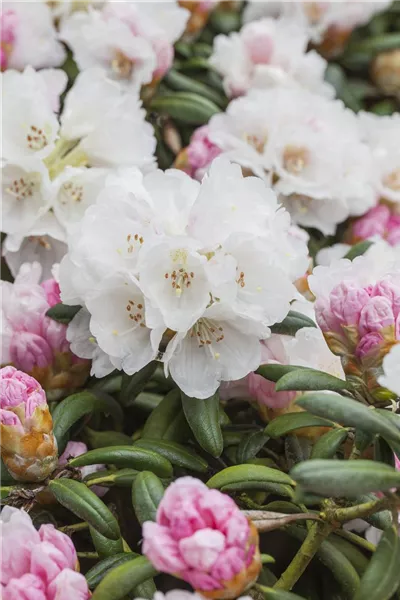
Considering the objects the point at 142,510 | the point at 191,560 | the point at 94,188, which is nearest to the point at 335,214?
the point at 94,188

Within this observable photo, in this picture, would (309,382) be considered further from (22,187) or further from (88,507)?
(22,187)

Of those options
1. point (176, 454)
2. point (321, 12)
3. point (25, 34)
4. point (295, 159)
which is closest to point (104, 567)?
point (176, 454)

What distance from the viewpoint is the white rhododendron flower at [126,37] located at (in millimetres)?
1445

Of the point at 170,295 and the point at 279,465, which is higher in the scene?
the point at 170,295

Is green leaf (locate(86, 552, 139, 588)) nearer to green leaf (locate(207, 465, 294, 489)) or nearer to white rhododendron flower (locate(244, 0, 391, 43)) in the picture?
green leaf (locate(207, 465, 294, 489))

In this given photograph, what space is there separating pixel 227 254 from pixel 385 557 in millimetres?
399

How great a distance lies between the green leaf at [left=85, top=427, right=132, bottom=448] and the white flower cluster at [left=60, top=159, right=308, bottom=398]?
0.12 meters

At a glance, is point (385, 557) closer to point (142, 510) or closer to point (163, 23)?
point (142, 510)

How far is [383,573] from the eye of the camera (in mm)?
810

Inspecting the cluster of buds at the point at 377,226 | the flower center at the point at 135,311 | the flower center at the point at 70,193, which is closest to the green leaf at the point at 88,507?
the flower center at the point at 135,311

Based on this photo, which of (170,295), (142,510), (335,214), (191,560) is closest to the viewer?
(191,560)

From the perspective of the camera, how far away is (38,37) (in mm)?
1506

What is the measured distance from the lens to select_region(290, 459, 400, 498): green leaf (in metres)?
0.77

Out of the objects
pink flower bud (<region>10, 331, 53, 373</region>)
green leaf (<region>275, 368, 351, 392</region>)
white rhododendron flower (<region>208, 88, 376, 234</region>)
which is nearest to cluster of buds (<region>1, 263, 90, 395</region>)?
pink flower bud (<region>10, 331, 53, 373</region>)
